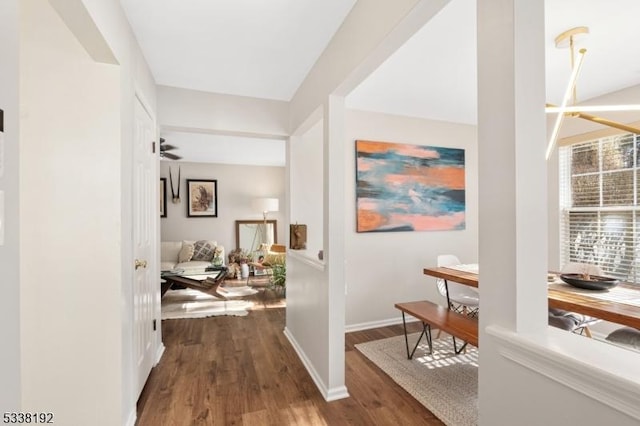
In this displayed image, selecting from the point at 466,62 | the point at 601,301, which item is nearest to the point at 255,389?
the point at 601,301

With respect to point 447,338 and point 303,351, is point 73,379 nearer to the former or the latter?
point 303,351

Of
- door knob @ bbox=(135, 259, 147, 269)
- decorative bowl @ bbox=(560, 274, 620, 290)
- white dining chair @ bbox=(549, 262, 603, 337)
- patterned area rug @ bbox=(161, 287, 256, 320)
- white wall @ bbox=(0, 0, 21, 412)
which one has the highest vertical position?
white wall @ bbox=(0, 0, 21, 412)

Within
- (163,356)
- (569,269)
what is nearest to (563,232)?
(569,269)

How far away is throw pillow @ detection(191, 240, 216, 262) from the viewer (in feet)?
19.4

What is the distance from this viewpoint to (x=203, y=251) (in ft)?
19.5

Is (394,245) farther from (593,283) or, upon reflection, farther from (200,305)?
(200,305)

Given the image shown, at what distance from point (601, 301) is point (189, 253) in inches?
228

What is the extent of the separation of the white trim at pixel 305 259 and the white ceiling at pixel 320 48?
1564 mm

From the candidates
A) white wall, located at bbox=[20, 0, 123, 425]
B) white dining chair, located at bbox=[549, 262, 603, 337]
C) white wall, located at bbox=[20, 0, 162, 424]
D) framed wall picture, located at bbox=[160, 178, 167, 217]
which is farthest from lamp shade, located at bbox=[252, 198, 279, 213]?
white dining chair, located at bbox=[549, 262, 603, 337]

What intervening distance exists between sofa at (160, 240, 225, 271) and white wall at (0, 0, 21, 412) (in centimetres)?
504

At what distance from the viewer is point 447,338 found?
10.2ft

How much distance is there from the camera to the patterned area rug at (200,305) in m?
3.90

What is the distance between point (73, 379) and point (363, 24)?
8.02ft

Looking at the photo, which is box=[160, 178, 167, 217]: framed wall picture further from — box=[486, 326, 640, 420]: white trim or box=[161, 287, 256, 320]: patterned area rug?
box=[486, 326, 640, 420]: white trim
